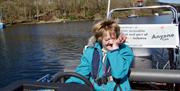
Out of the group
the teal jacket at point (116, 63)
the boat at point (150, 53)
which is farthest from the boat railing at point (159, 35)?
the teal jacket at point (116, 63)

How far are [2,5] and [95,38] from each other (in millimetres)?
95486

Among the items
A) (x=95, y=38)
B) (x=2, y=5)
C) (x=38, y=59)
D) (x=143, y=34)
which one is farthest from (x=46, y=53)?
(x=2, y=5)

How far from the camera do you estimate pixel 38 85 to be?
2785 mm

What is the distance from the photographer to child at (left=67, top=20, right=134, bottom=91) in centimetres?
303

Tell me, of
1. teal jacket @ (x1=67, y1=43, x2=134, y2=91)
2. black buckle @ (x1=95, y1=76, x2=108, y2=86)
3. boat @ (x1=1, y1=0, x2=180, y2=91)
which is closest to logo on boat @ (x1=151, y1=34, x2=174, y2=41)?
boat @ (x1=1, y1=0, x2=180, y2=91)

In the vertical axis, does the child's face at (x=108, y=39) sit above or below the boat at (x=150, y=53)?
above

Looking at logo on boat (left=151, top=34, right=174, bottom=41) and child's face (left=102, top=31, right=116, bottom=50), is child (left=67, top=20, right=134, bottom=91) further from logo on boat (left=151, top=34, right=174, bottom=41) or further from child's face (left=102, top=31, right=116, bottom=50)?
logo on boat (left=151, top=34, right=174, bottom=41)

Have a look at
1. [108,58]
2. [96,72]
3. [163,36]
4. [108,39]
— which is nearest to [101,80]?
[96,72]

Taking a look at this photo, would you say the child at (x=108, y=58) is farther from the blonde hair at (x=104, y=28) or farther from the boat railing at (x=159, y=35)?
the boat railing at (x=159, y=35)

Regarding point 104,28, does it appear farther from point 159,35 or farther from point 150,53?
point 150,53

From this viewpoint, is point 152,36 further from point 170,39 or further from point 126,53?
point 126,53

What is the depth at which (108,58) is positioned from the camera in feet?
10.0

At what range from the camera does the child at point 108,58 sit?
9.93 ft

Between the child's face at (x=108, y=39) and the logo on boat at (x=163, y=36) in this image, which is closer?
the child's face at (x=108, y=39)
